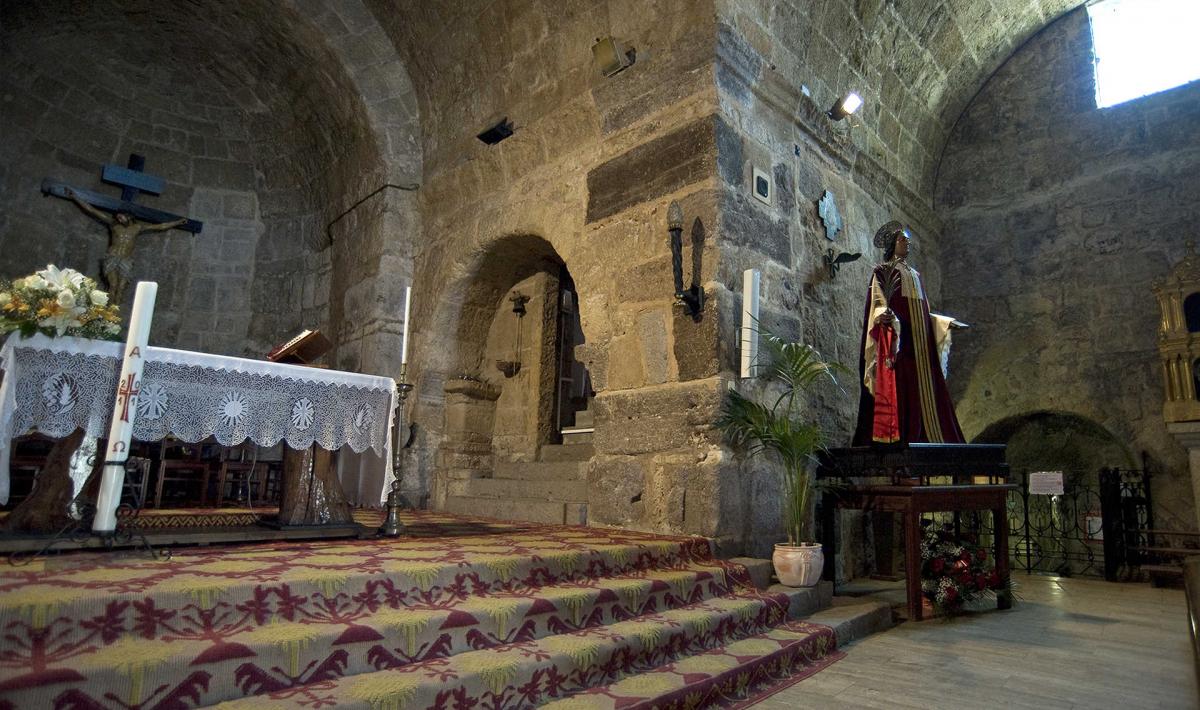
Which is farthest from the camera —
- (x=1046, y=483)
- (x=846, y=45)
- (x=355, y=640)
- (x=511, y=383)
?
(x=511, y=383)

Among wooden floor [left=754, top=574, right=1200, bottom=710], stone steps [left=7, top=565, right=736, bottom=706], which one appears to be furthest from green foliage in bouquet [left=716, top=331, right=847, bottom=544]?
stone steps [left=7, top=565, right=736, bottom=706]

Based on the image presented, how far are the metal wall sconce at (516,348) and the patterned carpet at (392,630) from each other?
3.24 meters

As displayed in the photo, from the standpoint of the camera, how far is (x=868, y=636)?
353 cm

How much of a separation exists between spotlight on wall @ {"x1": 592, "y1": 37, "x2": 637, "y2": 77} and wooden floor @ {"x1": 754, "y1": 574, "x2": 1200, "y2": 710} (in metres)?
3.92

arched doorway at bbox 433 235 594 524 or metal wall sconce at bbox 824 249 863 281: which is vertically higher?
metal wall sconce at bbox 824 249 863 281

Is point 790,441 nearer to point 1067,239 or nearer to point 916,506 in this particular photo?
point 916,506

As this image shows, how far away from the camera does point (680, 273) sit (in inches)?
164

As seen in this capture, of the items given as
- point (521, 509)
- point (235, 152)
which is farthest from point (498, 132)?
point (235, 152)

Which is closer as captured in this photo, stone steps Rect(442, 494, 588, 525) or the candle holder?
the candle holder

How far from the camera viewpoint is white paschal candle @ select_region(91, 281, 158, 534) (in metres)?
2.62

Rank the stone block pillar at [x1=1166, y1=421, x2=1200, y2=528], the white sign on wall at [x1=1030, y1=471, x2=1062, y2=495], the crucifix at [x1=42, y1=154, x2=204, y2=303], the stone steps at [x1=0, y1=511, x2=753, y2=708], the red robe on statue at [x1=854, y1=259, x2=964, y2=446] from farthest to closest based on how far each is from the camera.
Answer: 1. the crucifix at [x1=42, y1=154, x2=204, y2=303]
2. the white sign on wall at [x1=1030, y1=471, x2=1062, y2=495]
3. the stone block pillar at [x1=1166, y1=421, x2=1200, y2=528]
4. the red robe on statue at [x1=854, y1=259, x2=964, y2=446]
5. the stone steps at [x1=0, y1=511, x2=753, y2=708]

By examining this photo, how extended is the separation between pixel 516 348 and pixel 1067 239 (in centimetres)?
543

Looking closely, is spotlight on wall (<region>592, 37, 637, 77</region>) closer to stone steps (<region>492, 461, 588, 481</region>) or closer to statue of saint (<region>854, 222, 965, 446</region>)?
statue of saint (<region>854, 222, 965, 446</region>)

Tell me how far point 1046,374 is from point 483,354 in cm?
544
